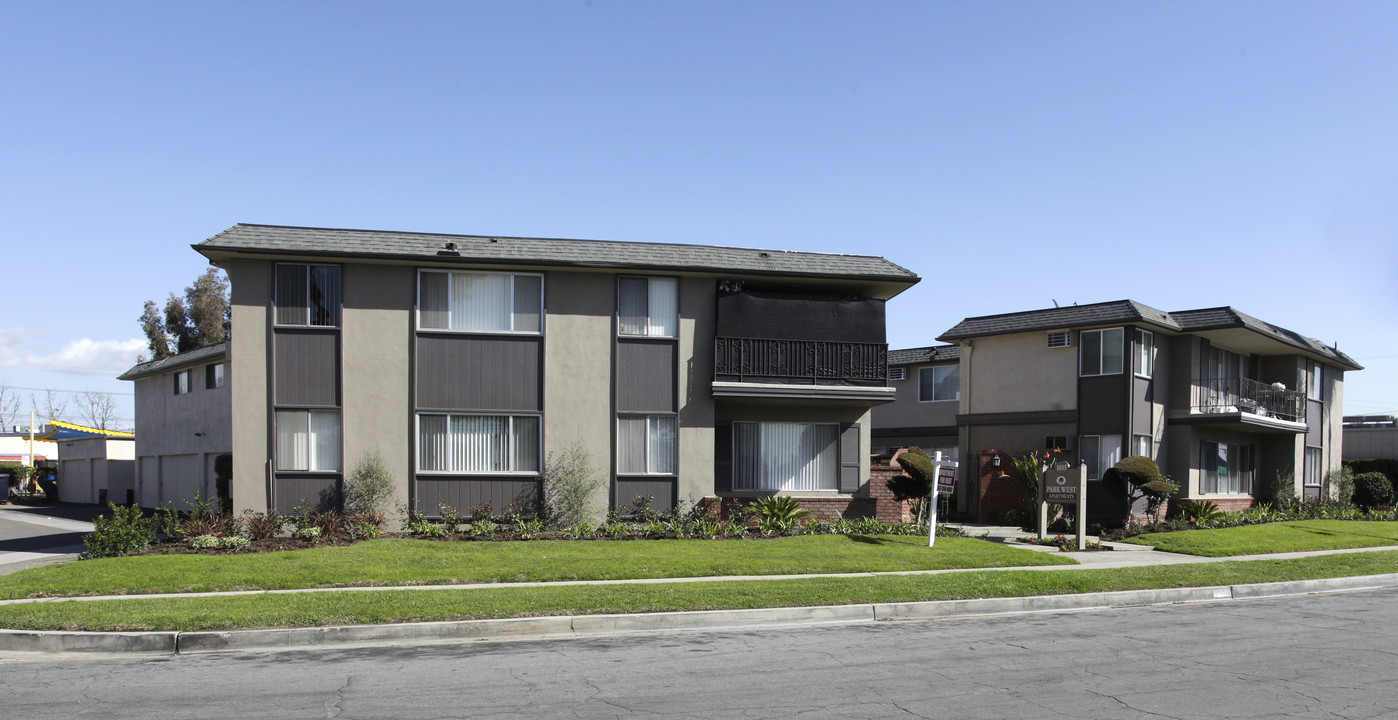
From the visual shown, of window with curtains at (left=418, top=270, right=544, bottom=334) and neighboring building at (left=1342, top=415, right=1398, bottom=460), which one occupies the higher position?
window with curtains at (left=418, top=270, right=544, bottom=334)

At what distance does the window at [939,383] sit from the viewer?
35094 millimetres

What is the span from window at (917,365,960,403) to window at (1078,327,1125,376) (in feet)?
23.2

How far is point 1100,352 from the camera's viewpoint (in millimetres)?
27547

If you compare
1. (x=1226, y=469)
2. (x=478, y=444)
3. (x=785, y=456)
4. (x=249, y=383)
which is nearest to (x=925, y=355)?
(x=1226, y=469)

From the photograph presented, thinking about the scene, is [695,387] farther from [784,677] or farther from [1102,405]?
[784,677]

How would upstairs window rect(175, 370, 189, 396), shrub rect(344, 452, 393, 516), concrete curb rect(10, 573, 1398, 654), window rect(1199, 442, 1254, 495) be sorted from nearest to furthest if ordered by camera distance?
1. concrete curb rect(10, 573, 1398, 654)
2. shrub rect(344, 452, 393, 516)
3. window rect(1199, 442, 1254, 495)
4. upstairs window rect(175, 370, 189, 396)

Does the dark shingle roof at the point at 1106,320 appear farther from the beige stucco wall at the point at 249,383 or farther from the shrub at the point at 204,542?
the shrub at the point at 204,542

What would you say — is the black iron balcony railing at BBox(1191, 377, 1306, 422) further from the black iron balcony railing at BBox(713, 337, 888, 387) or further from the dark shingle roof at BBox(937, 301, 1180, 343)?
the black iron balcony railing at BBox(713, 337, 888, 387)

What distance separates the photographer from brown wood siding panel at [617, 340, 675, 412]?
2111cm

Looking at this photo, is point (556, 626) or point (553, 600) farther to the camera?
point (553, 600)

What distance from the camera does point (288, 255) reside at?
19641mm

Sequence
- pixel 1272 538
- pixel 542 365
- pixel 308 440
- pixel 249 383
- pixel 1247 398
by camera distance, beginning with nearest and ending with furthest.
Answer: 1. pixel 249 383
2. pixel 308 440
3. pixel 542 365
4. pixel 1272 538
5. pixel 1247 398

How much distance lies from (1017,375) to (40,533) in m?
26.1

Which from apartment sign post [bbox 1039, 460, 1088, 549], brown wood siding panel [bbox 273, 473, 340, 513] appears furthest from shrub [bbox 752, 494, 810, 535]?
brown wood siding panel [bbox 273, 473, 340, 513]
